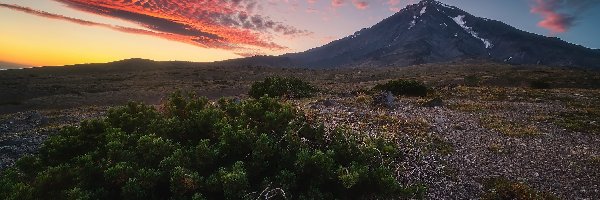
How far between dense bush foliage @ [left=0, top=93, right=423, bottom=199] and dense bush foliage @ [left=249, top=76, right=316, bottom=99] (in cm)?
1810

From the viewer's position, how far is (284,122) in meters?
9.50

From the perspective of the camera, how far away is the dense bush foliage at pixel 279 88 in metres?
29.4

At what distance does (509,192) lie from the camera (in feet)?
39.2

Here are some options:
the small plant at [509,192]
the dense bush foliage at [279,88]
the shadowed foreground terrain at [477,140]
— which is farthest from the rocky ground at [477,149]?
the dense bush foliage at [279,88]

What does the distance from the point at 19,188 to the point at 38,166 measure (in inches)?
86.4

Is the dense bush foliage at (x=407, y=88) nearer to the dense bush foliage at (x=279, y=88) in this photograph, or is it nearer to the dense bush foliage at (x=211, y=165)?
the dense bush foliage at (x=279, y=88)

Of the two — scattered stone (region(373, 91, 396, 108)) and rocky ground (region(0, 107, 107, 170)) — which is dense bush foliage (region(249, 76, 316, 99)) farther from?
rocky ground (region(0, 107, 107, 170))

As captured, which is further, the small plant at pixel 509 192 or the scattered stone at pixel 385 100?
the scattered stone at pixel 385 100

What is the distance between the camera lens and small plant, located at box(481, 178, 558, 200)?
11.7 m

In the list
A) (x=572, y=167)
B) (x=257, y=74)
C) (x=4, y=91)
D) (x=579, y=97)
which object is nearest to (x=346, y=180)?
(x=572, y=167)

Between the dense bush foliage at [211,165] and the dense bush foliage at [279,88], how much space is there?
59.4ft

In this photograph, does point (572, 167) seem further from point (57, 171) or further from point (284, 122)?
point (57, 171)

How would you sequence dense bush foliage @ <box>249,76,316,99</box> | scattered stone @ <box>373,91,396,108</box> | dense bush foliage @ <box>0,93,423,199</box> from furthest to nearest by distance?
1. dense bush foliage @ <box>249,76,316,99</box>
2. scattered stone @ <box>373,91,396,108</box>
3. dense bush foliage @ <box>0,93,423,199</box>

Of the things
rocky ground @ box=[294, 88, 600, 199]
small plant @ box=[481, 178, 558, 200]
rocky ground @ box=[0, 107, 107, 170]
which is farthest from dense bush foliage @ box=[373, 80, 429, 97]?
rocky ground @ box=[0, 107, 107, 170]
